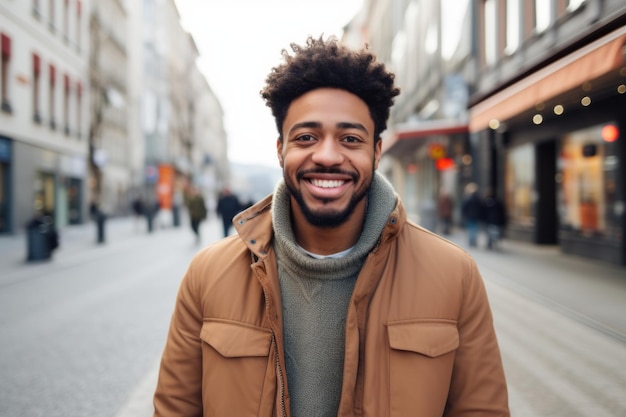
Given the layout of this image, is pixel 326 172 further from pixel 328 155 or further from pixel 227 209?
pixel 227 209

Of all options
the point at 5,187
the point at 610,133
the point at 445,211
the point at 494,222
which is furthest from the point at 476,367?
the point at 5,187

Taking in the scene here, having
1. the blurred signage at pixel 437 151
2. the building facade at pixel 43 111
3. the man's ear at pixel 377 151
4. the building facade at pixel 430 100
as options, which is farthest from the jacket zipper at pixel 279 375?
the blurred signage at pixel 437 151

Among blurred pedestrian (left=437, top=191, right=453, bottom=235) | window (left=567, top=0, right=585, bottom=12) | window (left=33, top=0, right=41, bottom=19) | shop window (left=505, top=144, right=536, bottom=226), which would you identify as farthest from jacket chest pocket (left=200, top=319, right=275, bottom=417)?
window (left=33, top=0, right=41, bottom=19)

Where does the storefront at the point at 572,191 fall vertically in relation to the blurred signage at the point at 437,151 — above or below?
below

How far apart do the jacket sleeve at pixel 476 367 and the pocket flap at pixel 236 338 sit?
625 mm

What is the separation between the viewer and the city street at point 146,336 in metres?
4.14

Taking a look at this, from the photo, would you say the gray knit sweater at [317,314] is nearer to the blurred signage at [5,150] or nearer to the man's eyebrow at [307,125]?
the man's eyebrow at [307,125]

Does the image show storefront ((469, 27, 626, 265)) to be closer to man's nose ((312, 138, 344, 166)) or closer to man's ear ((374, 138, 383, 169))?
man's ear ((374, 138, 383, 169))

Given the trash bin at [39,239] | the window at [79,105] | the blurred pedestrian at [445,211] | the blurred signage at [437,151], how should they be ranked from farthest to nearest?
1. the window at [79,105]
2. the blurred signage at [437,151]
3. the blurred pedestrian at [445,211]
4. the trash bin at [39,239]

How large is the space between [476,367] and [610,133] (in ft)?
39.9

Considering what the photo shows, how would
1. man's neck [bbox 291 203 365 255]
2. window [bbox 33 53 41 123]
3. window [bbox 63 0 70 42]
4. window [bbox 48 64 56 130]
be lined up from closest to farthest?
man's neck [bbox 291 203 365 255] < window [bbox 33 53 41 123] < window [bbox 48 64 56 130] < window [bbox 63 0 70 42]

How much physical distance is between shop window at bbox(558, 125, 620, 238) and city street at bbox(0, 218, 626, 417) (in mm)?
1252

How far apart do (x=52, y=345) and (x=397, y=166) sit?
38881 millimetres

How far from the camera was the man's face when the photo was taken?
189cm
